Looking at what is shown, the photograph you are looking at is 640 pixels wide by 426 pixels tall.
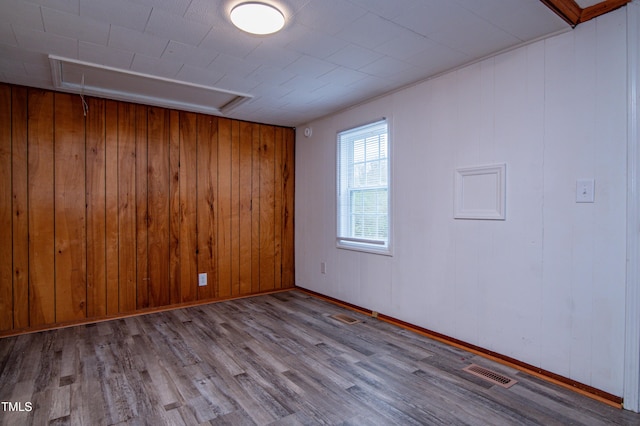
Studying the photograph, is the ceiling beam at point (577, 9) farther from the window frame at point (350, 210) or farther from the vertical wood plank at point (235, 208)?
the vertical wood plank at point (235, 208)

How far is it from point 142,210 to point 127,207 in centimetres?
15

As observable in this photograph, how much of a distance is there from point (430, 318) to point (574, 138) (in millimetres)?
1767

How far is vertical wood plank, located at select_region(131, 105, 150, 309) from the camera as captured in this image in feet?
12.5

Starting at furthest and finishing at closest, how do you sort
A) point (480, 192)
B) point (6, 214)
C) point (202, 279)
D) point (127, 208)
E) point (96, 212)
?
point (202, 279)
point (127, 208)
point (96, 212)
point (6, 214)
point (480, 192)

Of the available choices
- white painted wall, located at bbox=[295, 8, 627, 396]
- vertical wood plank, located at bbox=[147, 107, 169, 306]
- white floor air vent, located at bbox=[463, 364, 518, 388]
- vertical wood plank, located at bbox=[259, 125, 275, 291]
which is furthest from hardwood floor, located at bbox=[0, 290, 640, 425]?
vertical wood plank, located at bbox=[259, 125, 275, 291]

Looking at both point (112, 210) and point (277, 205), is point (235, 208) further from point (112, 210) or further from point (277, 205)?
point (112, 210)

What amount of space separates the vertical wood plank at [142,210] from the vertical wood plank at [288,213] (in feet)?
5.80

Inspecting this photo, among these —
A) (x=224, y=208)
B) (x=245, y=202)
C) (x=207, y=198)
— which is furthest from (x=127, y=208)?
(x=245, y=202)

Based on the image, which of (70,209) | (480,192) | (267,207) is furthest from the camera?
(267,207)

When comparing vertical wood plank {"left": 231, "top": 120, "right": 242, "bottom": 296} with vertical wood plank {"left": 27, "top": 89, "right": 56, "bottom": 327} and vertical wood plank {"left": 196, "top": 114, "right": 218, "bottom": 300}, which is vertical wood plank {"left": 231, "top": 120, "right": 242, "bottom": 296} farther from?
vertical wood plank {"left": 27, "top": 89, "right": 56, "bottom": 327}

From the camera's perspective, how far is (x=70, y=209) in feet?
11.4

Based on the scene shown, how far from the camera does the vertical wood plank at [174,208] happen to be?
13.2 feet

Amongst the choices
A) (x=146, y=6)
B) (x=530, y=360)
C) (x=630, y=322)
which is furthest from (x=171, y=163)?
(x=630, y=322)

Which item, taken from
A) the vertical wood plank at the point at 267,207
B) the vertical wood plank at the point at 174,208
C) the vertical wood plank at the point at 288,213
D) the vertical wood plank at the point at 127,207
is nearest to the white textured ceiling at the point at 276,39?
the vertical wood plank at the point at 127,207
